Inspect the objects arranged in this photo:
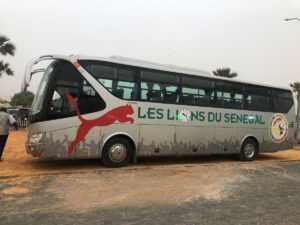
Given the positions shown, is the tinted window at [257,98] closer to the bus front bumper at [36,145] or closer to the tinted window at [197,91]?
the tinted window at [197,91]

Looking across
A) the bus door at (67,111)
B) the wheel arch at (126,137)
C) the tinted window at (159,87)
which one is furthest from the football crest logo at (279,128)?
the bus door at (67,111)

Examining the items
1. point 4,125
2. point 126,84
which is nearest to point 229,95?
point 126,84

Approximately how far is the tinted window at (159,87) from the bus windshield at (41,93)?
2790 millimetres

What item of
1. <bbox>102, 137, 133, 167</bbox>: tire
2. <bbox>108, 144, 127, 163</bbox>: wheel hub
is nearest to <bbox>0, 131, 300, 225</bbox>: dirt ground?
<bbox>102, 137, 133, 167</bbox>: tire

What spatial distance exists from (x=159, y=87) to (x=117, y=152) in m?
2.44

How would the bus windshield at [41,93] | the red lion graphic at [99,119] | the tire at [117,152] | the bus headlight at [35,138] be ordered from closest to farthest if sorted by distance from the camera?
the bus headlight at [35,138]
the bus windshield at [41,93]
the red lion graphic at [99,119]
the tire at [117,152]

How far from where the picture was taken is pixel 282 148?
15.8m

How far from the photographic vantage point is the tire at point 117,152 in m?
10.9

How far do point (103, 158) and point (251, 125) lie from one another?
6.51m

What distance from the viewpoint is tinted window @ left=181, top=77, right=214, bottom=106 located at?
12.5 meters

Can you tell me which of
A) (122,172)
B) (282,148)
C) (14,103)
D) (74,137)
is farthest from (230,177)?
(14,103)

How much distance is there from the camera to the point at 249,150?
14719 mm

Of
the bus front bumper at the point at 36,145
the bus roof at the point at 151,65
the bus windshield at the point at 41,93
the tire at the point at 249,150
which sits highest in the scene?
the bus roof at the point at 151,65

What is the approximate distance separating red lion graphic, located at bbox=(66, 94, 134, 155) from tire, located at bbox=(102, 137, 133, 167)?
0.59 meters
